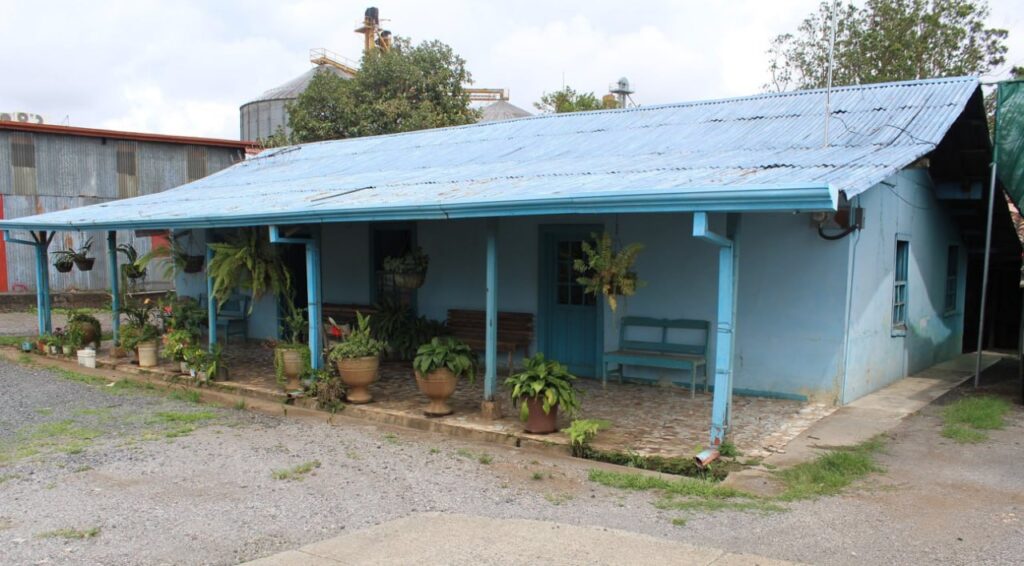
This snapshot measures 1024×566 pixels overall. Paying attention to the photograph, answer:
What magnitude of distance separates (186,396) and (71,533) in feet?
15.9

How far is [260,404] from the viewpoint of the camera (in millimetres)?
8680

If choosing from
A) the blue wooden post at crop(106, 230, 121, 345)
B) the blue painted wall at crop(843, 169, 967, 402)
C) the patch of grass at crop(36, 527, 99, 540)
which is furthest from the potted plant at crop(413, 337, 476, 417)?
the blue wooden post at crop(106, 230, 121, 345)

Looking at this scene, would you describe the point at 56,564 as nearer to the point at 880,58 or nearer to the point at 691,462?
the point at 691,462

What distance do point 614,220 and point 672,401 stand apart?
2295 mm

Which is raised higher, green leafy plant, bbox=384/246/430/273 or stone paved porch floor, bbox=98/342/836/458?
green leafy plant, bbox=384/246/430/273

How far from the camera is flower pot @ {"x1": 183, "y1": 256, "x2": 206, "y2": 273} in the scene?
1140 centimetres

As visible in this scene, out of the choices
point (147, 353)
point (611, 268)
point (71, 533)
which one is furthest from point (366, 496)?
point (147, 353)

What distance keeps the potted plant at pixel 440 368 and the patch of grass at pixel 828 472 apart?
3124 mm

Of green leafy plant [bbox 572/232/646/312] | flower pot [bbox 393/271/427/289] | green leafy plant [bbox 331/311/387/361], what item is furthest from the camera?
flower pot [bbox 393/271/427/289]

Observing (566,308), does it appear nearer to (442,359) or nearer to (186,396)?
(442,359)

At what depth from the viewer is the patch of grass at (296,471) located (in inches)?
223

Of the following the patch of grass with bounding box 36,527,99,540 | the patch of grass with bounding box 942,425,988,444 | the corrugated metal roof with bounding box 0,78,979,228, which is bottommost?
the patch of grass with bounding box 36,527,99,540

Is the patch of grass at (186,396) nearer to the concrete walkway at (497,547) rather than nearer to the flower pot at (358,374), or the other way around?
the flower pot at (358,374)

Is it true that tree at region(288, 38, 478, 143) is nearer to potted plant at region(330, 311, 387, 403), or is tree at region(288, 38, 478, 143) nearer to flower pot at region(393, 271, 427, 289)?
flower pot at region(393, 271, 427, 289)
